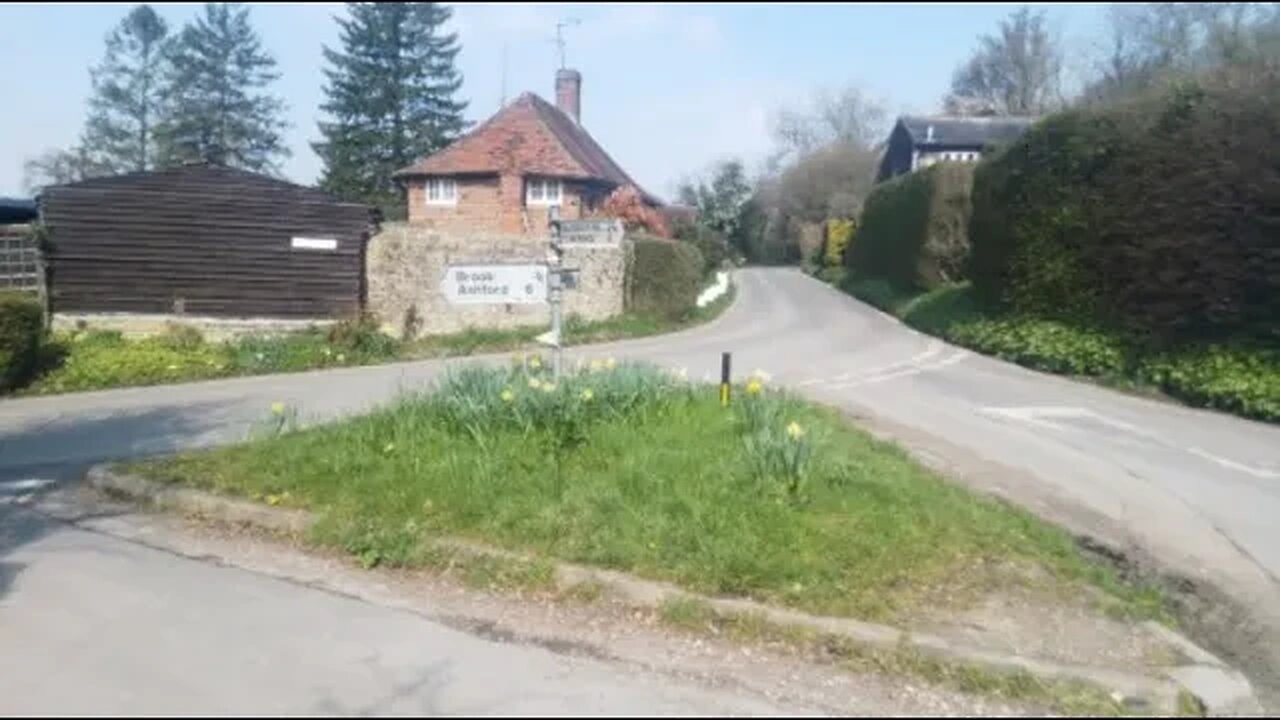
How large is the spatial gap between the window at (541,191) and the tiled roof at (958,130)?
71.8 ft

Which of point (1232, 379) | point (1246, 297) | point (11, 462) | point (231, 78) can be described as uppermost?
point (231, 78)

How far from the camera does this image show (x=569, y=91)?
154ft

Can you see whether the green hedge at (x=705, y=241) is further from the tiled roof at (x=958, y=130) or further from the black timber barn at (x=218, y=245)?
the black timber barn at (x=218, y=245)

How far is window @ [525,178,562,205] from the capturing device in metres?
35.1

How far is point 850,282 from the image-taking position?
3616 cm

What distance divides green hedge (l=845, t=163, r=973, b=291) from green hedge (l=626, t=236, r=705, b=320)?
745 centimetres

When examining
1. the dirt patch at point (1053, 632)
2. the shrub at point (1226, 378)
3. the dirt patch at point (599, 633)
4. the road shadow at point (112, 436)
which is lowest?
the road shadow at point (112, 436)

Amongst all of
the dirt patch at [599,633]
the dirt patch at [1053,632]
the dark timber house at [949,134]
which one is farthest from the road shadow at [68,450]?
the dark timber house at [949,134]

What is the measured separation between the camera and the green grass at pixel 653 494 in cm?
521

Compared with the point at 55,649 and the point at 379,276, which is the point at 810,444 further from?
the point at 379,276

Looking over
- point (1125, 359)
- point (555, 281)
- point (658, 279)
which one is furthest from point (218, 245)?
point (1125, 359)

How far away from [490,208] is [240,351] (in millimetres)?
18766

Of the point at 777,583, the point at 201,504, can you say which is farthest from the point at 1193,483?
the point at 201,504

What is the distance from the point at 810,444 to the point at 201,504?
14.5 feet
